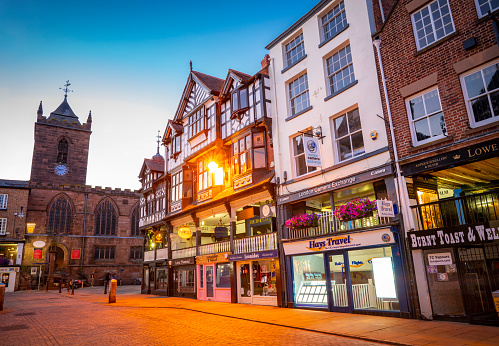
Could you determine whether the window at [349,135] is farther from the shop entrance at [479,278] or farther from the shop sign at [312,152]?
the shop entrance at [479,278]

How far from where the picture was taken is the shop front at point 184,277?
23266 millimetres

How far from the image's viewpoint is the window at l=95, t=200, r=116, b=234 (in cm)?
5000

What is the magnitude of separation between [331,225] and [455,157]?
18.3 ft

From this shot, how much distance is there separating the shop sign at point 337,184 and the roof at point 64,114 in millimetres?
52914

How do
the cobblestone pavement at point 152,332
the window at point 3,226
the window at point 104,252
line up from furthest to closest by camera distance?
the window at point 104,252, the window at point 3,226, the cobblestone pavement at point 152,332

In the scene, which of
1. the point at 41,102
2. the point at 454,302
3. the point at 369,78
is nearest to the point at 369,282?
the point at 454,302

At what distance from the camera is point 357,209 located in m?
12.9

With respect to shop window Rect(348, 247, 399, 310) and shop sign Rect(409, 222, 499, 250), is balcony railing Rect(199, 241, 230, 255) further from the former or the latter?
shop sign Rect(409, 222, 499, 250)

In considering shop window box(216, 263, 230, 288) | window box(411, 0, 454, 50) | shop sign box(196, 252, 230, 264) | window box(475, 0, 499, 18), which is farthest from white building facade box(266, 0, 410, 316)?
shop window box(216, 263, 230, 288)

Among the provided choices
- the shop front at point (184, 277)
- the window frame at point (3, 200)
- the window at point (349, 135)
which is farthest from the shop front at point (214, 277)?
the window frame at point (3, 200)

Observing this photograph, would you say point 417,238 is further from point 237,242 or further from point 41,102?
point 41,102

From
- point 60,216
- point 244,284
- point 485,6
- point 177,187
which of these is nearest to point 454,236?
point 485,6

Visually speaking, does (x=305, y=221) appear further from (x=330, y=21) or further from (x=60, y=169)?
(x=60, y=169)

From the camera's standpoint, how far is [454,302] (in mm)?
10570
